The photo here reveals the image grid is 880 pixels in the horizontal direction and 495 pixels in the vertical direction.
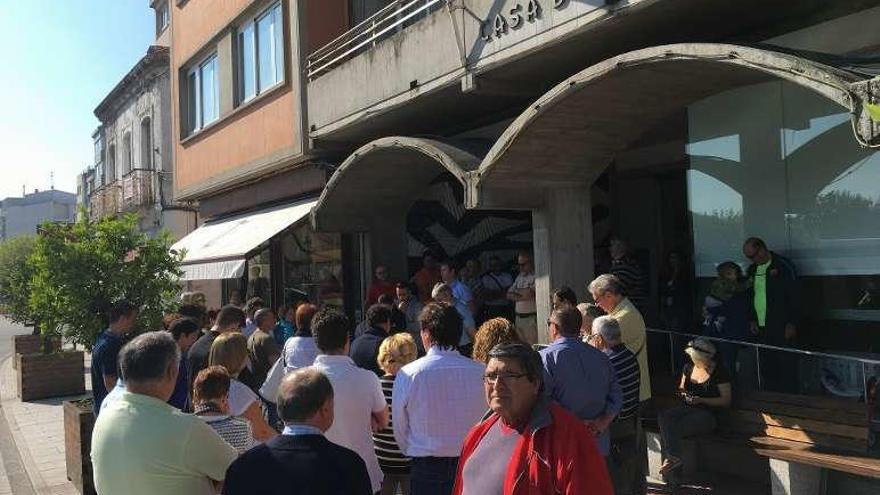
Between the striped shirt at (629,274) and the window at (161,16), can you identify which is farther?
the window at (161,16)

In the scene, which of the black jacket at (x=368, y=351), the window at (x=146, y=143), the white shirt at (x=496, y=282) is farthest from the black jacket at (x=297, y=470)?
the window at (x=146, y=143)

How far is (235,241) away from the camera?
13.7 meters

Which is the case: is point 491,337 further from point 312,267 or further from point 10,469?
point 312,267

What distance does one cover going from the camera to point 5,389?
1523 centimetres

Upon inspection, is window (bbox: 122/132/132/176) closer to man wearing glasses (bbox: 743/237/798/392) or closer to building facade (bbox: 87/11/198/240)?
building facade (bbox: 87/11/198/240)

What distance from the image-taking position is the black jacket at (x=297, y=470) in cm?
260

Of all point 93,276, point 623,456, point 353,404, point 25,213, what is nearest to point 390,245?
point 93,276

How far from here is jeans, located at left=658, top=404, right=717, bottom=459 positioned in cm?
621

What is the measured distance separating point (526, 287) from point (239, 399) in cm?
541

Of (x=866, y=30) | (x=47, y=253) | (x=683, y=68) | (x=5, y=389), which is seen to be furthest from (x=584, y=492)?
(x=5, y=389)

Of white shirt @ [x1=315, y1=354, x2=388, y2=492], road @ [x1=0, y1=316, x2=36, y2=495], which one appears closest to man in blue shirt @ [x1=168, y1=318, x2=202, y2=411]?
white shirt @ [x1=315, y1=354, x2=388, y2=492]

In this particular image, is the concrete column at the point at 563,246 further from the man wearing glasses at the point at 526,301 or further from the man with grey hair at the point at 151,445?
the man with grey hair at the point at 151,445

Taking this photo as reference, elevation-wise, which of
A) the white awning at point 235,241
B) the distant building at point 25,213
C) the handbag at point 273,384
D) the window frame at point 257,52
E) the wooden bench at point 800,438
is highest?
the distant building at point 25,213

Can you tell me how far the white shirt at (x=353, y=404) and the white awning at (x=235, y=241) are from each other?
8.15m
